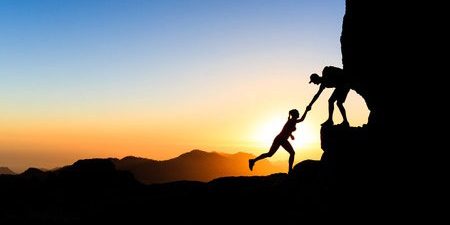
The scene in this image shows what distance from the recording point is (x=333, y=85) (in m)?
18.5

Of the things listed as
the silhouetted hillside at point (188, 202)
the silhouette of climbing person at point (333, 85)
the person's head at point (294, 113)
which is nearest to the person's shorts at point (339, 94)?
the silhouette of climbing person at point (333, 85)

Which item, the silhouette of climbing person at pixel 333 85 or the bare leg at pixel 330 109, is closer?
the silhouette of climbing person at pixel 333 85

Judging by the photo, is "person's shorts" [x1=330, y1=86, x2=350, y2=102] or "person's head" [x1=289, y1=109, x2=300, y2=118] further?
"person's head" [x1=289, y1=109, x2=300, y2=118]

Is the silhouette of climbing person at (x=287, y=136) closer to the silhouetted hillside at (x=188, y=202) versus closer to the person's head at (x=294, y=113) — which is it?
the person's head at (x=294, y=113)

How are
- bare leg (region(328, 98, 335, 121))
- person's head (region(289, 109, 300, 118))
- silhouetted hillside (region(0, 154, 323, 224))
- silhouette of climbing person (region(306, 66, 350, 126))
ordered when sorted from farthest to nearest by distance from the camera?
1. silhouetted hillside (region(0, 154, 323, 224))
2. person's head (region(289, 109, 300, 118))
3. bare leg (region(328, 98, 335, 121))
4. silhouette of climbing person (region(306, 66, 350, 126))

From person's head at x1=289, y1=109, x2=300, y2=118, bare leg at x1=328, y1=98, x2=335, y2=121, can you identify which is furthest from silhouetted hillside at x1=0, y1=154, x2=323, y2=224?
person's head at x1=289, y1=109, x2=300, y2=118

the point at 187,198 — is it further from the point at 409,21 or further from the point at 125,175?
the point at 125,175

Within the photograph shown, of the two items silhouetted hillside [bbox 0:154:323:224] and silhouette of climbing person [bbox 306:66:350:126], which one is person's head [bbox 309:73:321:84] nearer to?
silhouette of climbing person [bbox 306:66:350:126]

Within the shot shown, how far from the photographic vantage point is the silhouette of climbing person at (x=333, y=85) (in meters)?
18.3

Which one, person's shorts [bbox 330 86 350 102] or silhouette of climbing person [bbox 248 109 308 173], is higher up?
person's shorts [bbox 330 86 350 102]

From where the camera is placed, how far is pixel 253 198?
21344 mm

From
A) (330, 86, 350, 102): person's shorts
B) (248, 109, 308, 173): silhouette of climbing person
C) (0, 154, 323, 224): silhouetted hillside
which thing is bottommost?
(0, 154, 323, 224): silhouetted hillside

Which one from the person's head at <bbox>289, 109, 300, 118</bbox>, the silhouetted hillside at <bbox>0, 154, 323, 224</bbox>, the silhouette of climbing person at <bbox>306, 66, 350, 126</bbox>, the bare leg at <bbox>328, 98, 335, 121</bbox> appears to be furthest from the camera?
the silhouetted hillside at <bbox>0, 154, 323, 224</bbox>

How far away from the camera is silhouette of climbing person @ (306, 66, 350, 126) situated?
18.3m
